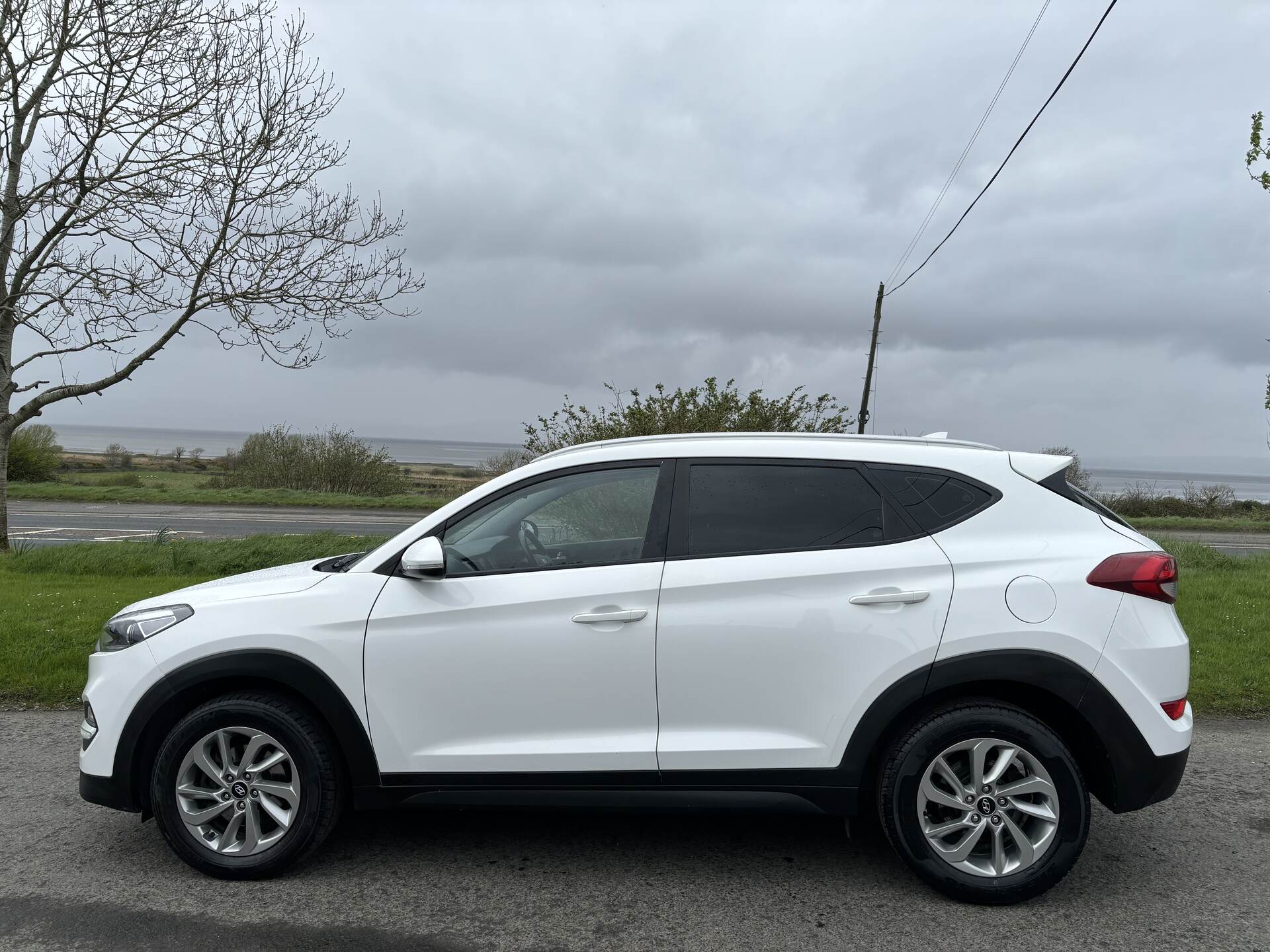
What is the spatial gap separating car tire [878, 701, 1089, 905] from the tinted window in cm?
80

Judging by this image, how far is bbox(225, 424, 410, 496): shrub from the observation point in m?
27.6

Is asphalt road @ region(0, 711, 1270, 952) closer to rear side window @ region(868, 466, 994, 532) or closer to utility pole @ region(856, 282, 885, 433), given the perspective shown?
rear side window @ region(868, 466, 994, 532)

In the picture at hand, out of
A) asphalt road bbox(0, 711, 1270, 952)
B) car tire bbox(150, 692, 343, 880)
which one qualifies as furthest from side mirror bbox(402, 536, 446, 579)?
asphalt road bbox(0, 711, 1270, 952)

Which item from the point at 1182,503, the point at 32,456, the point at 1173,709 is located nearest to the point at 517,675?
the point at 1173,709

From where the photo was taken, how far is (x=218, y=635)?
3.55m

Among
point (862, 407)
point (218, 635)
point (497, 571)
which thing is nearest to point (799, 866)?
point (497, 571)

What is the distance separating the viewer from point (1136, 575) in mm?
3346

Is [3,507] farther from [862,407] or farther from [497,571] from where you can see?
[862,407]

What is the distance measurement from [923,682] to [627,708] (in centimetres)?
111

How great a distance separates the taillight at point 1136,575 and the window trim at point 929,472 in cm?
46

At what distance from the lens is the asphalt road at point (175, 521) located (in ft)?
55.1

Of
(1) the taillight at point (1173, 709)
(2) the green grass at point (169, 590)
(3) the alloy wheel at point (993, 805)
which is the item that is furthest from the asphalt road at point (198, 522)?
(1) the taillight at point (1173, 709)

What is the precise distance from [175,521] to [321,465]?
8.39 meters

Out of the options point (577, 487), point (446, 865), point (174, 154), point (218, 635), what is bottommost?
point (446, 865)
